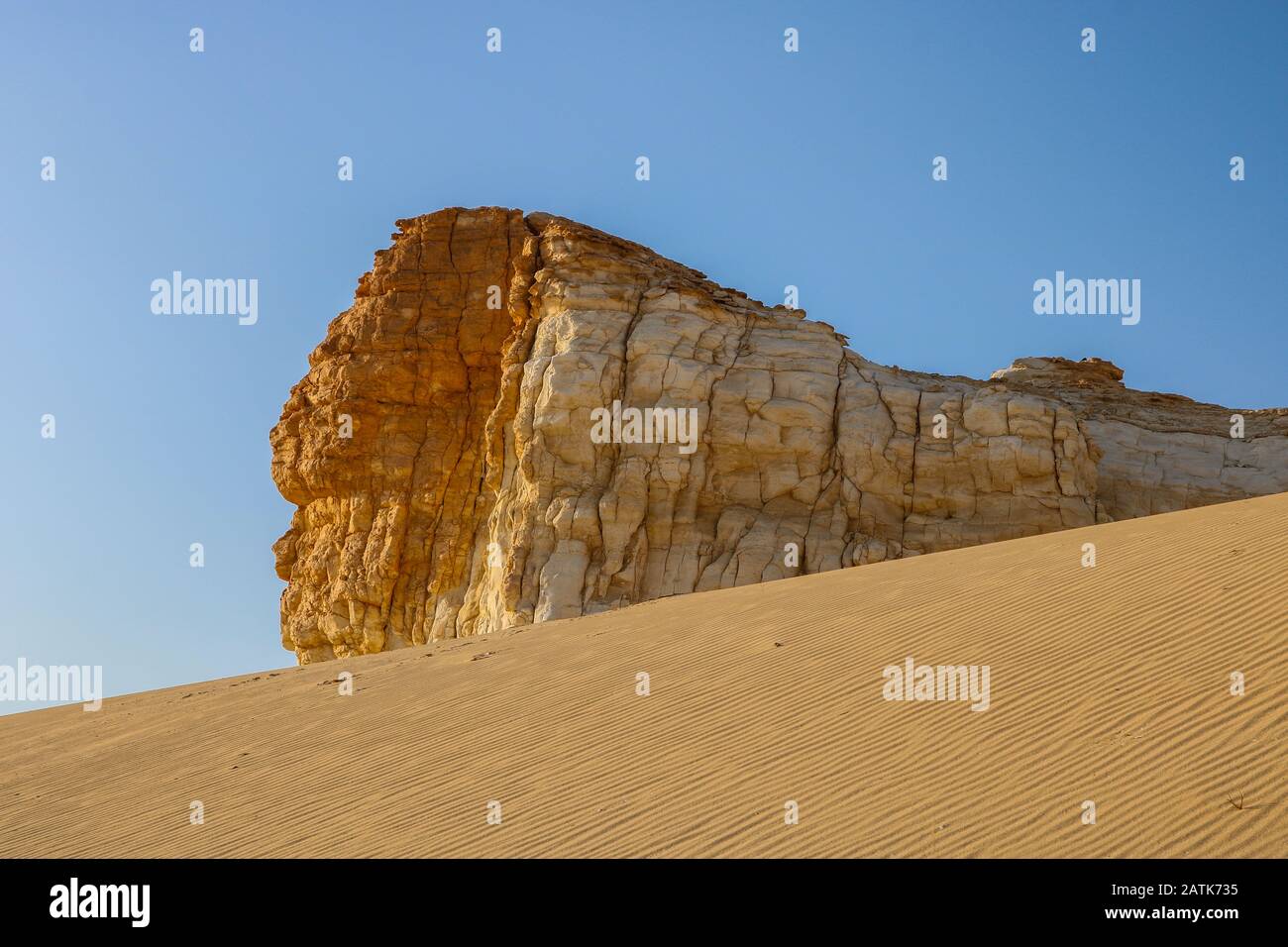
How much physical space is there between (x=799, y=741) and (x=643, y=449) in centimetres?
1650

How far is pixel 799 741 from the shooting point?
847cm

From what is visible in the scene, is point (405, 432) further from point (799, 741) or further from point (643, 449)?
point (799, 741)

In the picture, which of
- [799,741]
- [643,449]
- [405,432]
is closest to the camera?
[799,741]

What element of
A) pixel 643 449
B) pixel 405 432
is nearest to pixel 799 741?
pixel 643 449

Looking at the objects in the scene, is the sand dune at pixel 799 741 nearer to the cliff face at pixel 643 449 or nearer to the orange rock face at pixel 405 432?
the cliff face at pixel 643 449

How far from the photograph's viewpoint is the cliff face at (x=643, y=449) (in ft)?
79.3

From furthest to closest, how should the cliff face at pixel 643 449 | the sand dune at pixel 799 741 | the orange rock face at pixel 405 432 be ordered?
1. the orange rock face at pixel 405 432
2. the cliff face at pixel 643 449
3. the sand dune at pixel 799 741

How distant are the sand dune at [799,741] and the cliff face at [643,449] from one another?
1007 centimetres

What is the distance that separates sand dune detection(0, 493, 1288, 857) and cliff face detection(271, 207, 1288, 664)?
1007cm

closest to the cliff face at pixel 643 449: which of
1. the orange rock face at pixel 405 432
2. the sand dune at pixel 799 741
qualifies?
the orange rock face at pixel 405 432

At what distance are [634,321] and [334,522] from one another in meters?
10.8
